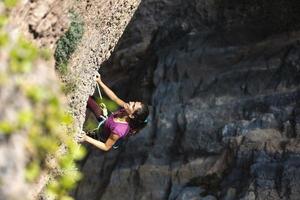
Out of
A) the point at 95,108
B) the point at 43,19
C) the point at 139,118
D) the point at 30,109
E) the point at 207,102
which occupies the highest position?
the point at 30,109

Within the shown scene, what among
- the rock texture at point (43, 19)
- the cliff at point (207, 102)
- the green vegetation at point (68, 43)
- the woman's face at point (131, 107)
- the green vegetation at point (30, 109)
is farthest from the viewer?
the cliff at point (207, 102)

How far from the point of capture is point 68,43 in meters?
7.98

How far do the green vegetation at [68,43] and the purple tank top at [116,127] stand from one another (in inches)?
105

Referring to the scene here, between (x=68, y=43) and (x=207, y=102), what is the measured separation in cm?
828

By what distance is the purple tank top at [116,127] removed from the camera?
10.6m

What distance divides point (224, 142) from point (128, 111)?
15.0ft

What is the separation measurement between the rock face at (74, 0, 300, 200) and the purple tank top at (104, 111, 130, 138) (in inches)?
161

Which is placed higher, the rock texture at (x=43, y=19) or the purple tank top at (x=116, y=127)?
the rock texture at (x=43, y=19)

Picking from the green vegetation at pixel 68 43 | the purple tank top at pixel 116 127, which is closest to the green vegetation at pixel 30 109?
the green vegetation at pixel 68 43

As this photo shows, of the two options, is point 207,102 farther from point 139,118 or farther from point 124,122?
point 124,122

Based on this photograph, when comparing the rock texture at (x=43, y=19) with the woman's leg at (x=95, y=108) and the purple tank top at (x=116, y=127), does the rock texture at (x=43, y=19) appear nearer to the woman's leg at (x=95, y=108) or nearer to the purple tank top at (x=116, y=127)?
the purple tank top at (x=116, y=127)

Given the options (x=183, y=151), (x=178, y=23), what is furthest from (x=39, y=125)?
(x=178, y=23)

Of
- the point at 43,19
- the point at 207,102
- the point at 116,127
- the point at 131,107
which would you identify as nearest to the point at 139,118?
the point at 131,107

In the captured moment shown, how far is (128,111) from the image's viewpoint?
1081 cm
